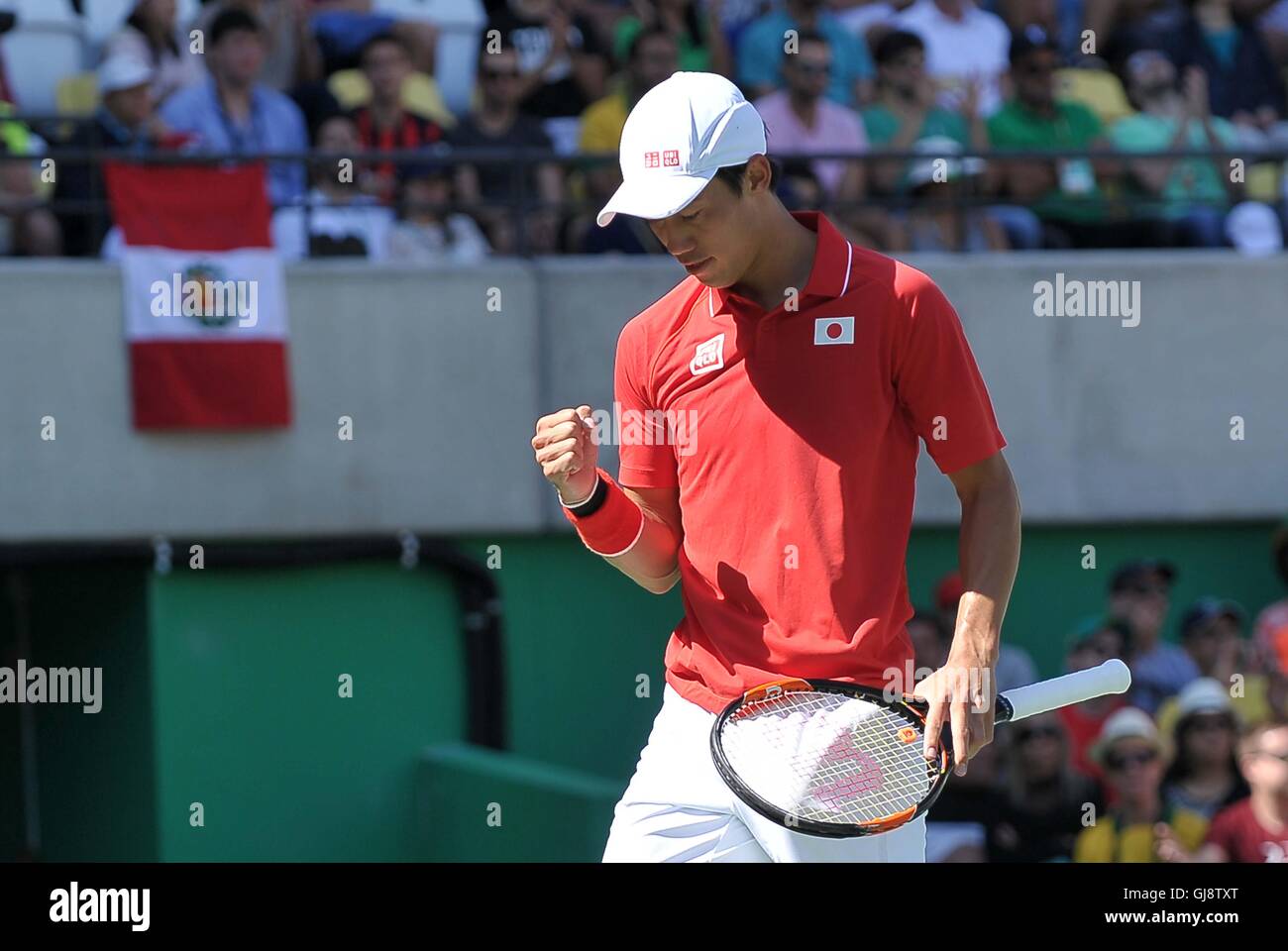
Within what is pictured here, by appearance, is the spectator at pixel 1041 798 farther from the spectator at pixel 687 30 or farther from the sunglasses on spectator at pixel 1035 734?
the spectator at pixel 687 30

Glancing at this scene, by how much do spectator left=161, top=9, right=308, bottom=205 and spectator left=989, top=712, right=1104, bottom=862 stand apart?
149 inches

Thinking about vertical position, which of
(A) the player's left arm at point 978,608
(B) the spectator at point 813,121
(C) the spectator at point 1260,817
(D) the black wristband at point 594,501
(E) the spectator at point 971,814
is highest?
(B) the spectator at point 813,121

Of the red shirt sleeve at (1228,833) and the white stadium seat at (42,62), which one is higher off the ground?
the white stadium seat at (42,62)

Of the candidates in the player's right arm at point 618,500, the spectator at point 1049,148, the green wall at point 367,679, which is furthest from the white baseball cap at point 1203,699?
the player's right arm at point 618,500

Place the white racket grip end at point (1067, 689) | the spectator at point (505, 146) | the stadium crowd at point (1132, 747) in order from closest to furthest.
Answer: the white racket grip end at point (1067, 689)
the stadium crowd at point (1132, 747)
the spectator at point (505, 146)

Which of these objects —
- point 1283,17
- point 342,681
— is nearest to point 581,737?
point 342,681

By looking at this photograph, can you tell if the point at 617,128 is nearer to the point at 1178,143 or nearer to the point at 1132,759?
the point at 1178,143

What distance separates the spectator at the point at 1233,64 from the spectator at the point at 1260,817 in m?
3.76

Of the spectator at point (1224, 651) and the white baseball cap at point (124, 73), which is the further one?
the white baseball cap at point (124, 73)

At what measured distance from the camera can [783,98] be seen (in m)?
8.96

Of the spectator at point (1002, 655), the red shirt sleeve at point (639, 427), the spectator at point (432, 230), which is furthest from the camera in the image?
the spectator at point (432, 230)

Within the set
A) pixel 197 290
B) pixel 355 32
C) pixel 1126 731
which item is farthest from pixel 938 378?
pixel 355 32

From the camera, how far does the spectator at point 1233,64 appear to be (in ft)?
32.1

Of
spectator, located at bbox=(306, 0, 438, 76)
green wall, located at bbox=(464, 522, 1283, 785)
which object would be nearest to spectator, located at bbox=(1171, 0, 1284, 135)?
green wall, located at bbox=(464, 522, 1283, 785)
